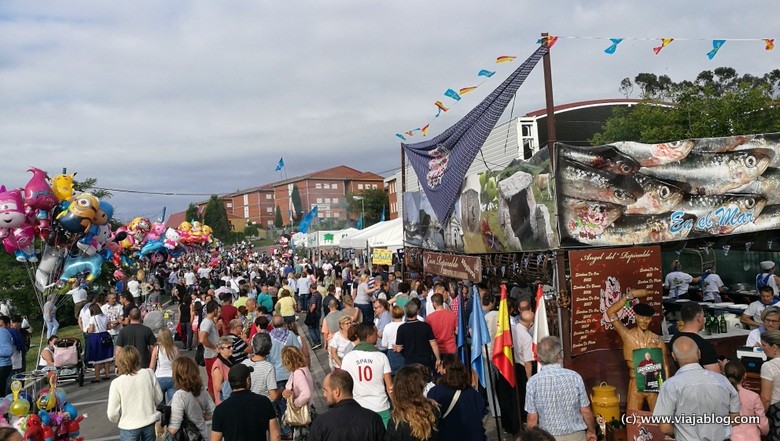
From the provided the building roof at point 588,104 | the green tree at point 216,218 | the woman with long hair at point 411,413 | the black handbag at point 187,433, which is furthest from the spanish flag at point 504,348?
the green tree at point 216,218

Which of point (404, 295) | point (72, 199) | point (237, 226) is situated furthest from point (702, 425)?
point (237, 226)

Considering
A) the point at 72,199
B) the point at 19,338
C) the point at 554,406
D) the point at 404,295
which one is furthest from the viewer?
the point at 72,199

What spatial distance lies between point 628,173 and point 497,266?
14.0ft

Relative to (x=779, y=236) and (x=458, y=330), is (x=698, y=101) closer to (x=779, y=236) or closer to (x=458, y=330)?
(x=779, y=236)

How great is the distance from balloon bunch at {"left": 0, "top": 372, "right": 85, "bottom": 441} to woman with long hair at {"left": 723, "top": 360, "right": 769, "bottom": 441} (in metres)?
6.17

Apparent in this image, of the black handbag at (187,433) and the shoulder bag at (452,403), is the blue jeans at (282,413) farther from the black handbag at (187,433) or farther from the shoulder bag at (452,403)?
the shoulder bag at (452,403)

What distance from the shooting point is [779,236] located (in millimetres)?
9078

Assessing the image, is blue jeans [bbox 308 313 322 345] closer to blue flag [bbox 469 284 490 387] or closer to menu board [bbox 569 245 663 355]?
blue flag [bbox 469 284 490 387]

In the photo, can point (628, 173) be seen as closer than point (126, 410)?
No

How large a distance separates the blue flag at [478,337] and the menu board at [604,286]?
1.15 metres

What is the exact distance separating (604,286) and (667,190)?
1.64 m

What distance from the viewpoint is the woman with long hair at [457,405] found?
4578 millimetres

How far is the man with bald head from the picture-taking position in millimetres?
4227

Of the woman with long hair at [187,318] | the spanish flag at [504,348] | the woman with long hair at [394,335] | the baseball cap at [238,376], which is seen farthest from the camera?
the woman with long hair at [187,318]
